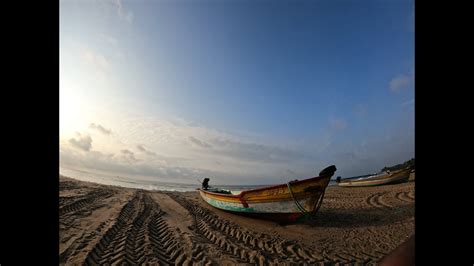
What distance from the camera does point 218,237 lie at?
7.61 metres

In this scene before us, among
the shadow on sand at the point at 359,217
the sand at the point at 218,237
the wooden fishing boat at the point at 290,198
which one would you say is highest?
the wooden fishing boat at the point at 290,198

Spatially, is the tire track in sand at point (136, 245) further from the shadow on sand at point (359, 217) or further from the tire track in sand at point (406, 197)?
the tire track in sand at point (406, 197)

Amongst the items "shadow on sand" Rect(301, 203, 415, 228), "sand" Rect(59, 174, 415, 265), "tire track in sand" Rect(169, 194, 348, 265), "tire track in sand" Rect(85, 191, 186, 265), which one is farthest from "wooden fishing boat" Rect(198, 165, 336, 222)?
"tire track in sand" Rect(85, 191, 186, 265)

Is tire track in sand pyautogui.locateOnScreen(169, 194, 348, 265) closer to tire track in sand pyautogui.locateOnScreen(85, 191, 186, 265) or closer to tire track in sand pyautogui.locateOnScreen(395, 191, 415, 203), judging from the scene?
tire track in sand pyautogui.locateOnScreen(85, 191, 186, 265)

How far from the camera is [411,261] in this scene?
0.69 metres

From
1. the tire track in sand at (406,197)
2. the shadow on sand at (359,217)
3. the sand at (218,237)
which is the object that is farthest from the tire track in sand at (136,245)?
the tire track in sand at (406,197)

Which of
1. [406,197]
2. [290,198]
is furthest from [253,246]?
[406,197]

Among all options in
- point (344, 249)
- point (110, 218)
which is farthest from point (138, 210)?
point (344, 249)

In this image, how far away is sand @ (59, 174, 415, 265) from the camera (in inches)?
236

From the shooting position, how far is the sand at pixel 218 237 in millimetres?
5988

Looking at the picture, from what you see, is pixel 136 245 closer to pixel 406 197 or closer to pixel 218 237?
pixel 218 237
